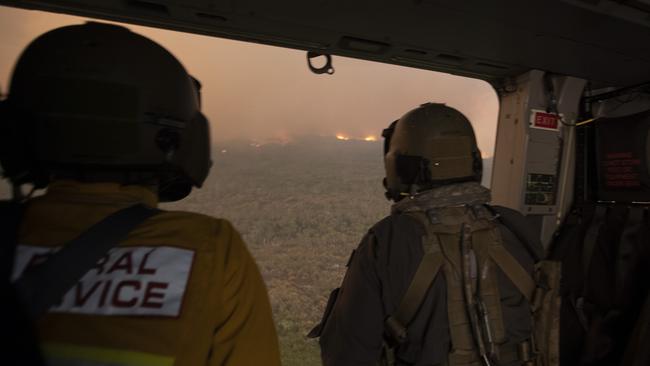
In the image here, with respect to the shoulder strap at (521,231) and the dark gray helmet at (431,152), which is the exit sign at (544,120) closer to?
the dark gray helmet at (431,152)

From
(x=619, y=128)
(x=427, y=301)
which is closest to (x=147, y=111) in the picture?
(x=427, y=301)

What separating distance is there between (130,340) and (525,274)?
140cm

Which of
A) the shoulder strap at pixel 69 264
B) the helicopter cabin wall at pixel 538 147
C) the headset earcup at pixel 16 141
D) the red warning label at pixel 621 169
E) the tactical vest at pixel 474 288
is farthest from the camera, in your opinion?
the helicopter cabin wall at pixel 538 147

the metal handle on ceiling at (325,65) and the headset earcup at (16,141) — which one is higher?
the metal handle on ceiling at (325,65)

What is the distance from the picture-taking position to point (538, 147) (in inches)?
86.6

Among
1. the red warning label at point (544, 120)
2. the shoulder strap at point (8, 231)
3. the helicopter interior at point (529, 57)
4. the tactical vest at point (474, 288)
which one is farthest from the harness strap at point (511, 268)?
the shoulder strap at point (8, 231)

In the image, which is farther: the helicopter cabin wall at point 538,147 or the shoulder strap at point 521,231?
the helicopter cabin wall at point 538,147

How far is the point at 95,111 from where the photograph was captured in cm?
73

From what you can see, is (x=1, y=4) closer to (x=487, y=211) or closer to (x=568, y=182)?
(x=487, y=211)

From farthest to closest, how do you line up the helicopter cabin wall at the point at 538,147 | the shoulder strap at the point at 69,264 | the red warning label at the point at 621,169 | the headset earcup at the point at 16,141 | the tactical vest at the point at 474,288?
the helicopter cabin wall at the point at 538,147
the red warning label at the point at 621,169
the tactical vest at the point at 474,288
the headset earcup at the point at 16,141
the shoulder strap at the point at 69,264

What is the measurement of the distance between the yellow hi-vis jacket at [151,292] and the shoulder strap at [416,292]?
69 centimetres

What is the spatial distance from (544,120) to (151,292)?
2.39 metres

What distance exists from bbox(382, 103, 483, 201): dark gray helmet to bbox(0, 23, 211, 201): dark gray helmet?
3.30ft

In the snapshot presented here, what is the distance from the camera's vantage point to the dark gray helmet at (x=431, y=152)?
1501mm
